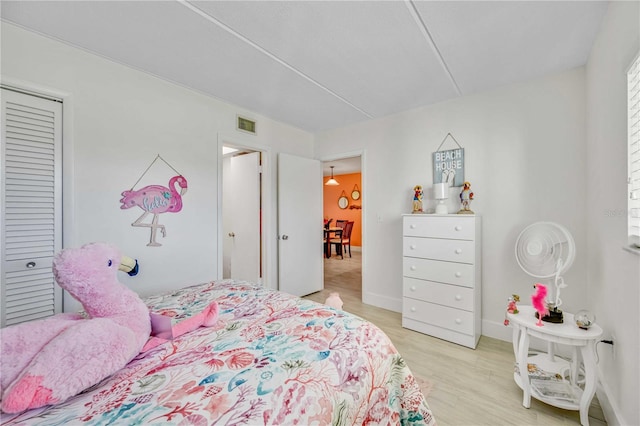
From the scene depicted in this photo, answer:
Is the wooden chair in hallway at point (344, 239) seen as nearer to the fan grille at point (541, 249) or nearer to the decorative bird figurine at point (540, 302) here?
the fan grille at point (541, 249)

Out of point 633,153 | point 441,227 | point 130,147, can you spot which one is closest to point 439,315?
point 441,227

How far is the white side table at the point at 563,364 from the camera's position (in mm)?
1406

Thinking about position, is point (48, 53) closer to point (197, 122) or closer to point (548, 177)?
point (197, 122)

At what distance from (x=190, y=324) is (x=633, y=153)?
2289 mm

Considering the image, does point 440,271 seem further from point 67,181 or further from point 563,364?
point 67,181

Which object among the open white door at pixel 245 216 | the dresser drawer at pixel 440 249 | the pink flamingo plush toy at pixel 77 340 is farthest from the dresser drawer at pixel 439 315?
the pink flamingo plush toy at pixel 77 340

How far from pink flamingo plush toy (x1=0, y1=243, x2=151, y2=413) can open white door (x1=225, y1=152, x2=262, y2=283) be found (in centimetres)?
227

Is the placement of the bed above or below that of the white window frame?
below

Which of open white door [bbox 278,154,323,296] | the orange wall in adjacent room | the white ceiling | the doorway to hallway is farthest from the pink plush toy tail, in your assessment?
the orange wall in adjacent room

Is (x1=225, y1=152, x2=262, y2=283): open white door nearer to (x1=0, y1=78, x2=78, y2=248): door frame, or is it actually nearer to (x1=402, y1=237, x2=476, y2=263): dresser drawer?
(x1=0, y1=78, x2=78, y2=248): door frame

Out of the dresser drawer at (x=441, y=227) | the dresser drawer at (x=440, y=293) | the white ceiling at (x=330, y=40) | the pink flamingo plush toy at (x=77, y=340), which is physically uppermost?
the white ceiling at (x=330, y=40)

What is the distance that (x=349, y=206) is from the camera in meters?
7.99

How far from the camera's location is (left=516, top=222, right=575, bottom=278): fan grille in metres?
1.89

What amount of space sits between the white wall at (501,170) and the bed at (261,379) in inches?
73.2
